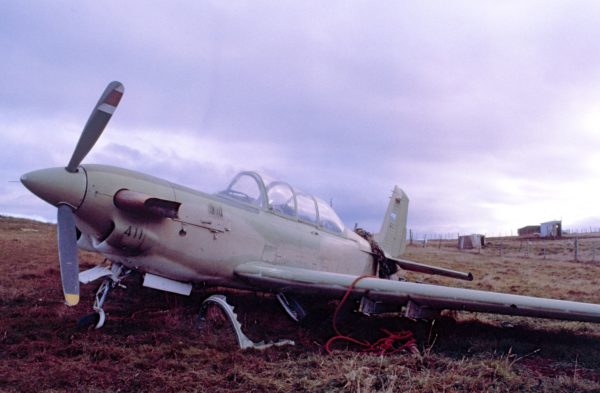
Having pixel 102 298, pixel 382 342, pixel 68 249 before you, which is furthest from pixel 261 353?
pixel 68 249

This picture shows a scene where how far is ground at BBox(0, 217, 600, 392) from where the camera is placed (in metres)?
3.80

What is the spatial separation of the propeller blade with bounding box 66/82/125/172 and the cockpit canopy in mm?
2239

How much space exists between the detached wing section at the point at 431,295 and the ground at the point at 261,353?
1.46 ft

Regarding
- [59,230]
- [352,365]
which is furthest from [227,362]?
[59,230]

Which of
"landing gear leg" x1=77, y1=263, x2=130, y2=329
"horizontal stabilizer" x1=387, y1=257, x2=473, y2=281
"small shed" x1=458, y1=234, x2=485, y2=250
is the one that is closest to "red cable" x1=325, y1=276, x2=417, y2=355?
"landing gear leg" x1=77, y1=263, x2=130, y2=329

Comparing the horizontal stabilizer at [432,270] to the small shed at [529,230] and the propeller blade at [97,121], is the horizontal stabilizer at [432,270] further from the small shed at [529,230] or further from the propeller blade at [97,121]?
the small shed at [529,230]

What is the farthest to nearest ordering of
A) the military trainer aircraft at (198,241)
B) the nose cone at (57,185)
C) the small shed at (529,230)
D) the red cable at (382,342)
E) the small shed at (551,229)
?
1. the small shed at (529,230)
2. the small shed at (551,229)
3. the red cable at (382,342)
4. the military trainer aircraft at (198,241)
5. the nose cone at (57,185)

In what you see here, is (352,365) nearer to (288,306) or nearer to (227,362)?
(227,362)

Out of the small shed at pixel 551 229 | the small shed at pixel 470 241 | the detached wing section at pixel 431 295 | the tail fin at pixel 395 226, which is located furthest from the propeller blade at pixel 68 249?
the small shed at pixel 551 229

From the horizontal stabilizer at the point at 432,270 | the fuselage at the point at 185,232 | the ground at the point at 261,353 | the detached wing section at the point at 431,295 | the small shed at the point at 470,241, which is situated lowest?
the ground at the point at 261,353

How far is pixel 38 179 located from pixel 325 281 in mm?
3665

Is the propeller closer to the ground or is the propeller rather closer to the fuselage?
the fuselage

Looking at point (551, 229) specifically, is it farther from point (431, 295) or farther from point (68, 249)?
point (68, 249)

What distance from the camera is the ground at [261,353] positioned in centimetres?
380
